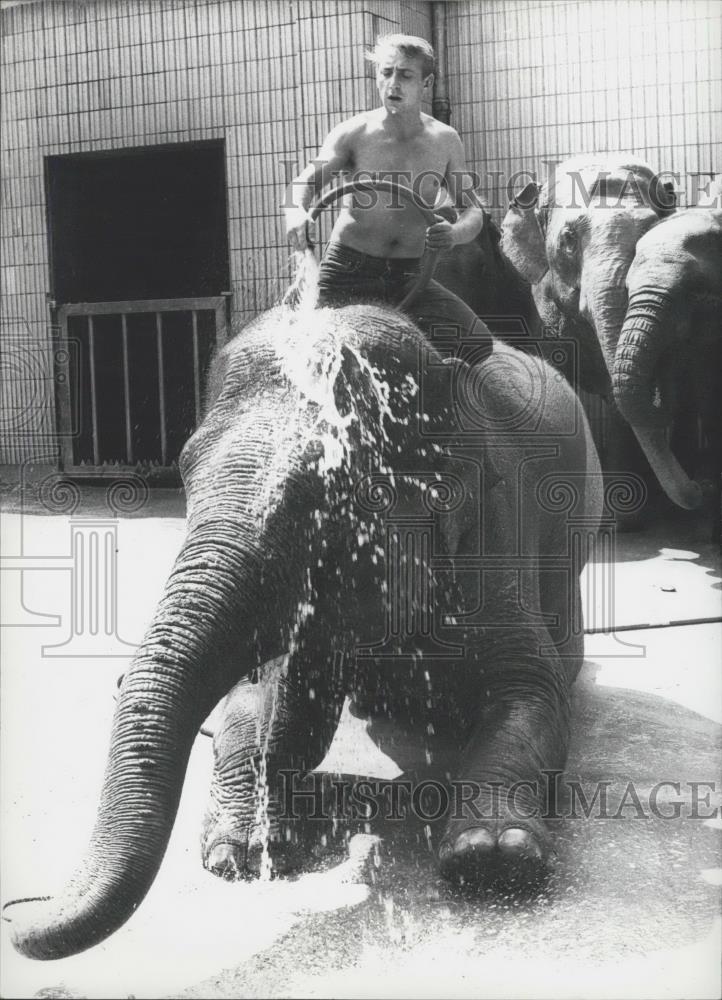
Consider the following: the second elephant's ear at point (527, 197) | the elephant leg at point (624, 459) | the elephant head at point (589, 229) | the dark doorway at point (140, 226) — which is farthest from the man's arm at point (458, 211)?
the dark doorway at point (140, 226)

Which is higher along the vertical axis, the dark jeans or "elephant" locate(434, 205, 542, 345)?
"elephant" locate(434, 205, 542, 345)

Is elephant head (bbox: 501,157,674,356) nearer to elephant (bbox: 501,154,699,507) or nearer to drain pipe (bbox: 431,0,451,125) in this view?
elephant (bbox: 501,154,699,507)

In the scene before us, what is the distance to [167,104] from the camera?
185 inches

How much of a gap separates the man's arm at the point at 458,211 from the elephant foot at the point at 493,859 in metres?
0.94

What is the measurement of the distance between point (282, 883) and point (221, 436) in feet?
2.14

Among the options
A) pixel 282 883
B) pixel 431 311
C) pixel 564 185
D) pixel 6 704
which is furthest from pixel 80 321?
pixel 282 883

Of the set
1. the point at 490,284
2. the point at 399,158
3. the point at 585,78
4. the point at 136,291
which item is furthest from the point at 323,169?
the point at 136,291

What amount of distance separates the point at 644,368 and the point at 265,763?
2.39 metres

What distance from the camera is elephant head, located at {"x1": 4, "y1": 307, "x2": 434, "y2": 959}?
138cm

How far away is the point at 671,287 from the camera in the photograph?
407cm

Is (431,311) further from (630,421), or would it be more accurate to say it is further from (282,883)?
(630,421)

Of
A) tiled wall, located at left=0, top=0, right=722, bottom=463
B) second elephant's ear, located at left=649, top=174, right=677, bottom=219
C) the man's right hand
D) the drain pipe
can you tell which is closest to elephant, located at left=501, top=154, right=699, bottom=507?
second elephant's ear, located at left=649, top=174, right=677, bottom=219

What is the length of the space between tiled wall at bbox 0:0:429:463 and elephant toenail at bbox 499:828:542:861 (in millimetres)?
2760

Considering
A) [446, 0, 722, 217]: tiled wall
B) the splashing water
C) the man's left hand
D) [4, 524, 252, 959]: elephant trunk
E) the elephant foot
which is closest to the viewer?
[4, 524, 252, 959]: elephant trunk
